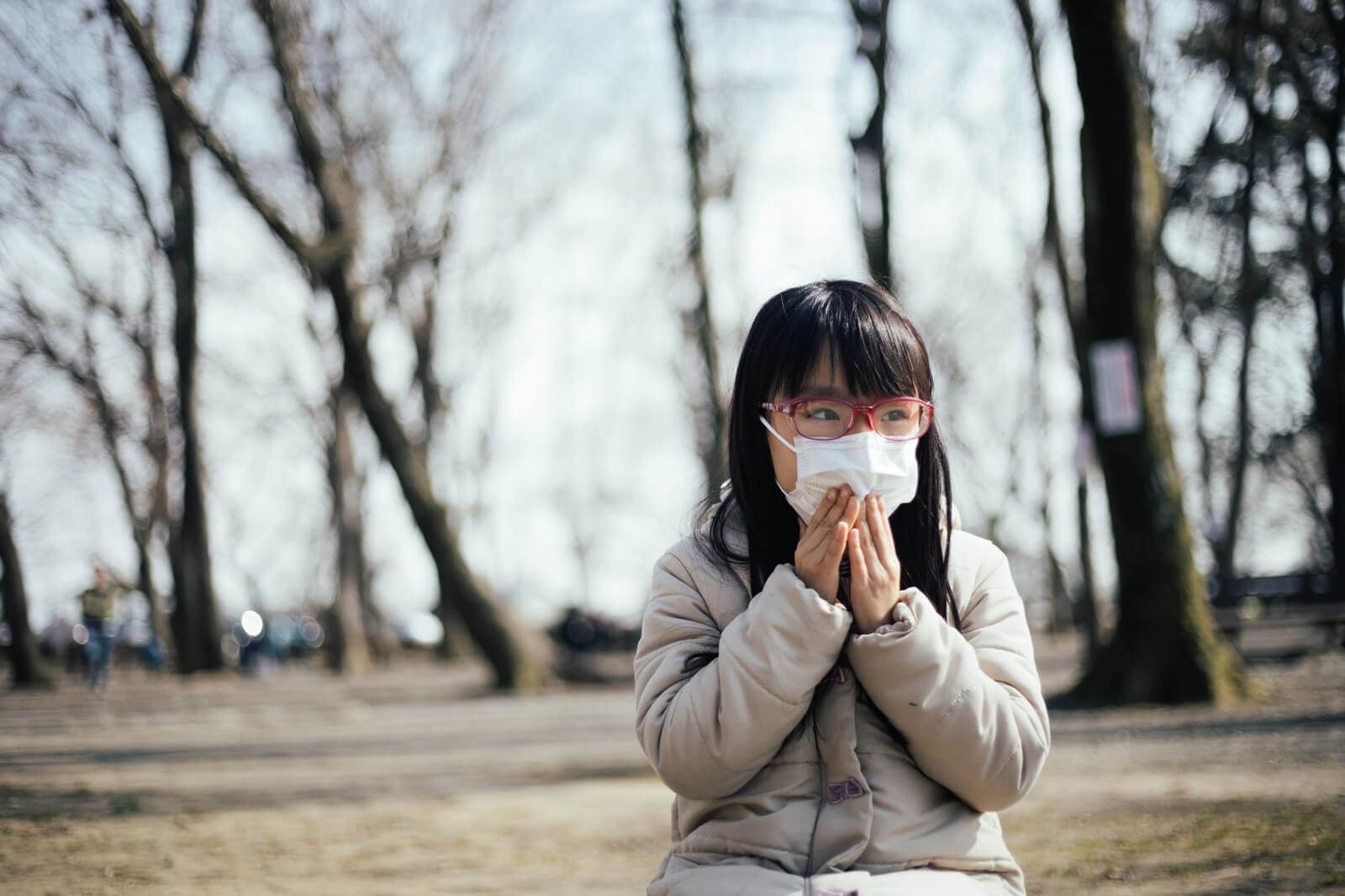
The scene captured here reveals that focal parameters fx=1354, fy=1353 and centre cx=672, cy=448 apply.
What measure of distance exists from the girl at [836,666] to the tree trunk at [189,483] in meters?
22.2

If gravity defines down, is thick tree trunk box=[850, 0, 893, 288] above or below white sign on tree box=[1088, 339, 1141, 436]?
above

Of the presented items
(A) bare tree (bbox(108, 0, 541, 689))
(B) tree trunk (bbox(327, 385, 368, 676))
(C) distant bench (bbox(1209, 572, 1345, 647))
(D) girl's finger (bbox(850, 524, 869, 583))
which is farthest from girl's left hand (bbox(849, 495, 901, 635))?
(B) tree trunk (bbox(327, 385, 368, 676))

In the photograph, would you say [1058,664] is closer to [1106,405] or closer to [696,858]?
[1106,405]

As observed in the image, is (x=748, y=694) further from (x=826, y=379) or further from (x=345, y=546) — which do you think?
(x=345, y=546)

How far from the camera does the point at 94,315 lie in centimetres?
2544

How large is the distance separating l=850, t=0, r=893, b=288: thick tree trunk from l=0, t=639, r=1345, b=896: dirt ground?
17.1ft

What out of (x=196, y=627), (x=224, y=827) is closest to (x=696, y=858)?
(x=224, y=827)

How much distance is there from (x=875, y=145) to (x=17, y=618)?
17.2m

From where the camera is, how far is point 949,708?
90.0 inches

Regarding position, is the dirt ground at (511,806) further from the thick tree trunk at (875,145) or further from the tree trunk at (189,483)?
the tree trunk at (189,483)

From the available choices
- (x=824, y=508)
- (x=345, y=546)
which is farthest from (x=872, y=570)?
(x=345, y=546)

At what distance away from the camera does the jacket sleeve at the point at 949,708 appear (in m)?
2.29

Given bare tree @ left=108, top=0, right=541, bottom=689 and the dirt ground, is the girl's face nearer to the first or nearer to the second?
the dirt ground

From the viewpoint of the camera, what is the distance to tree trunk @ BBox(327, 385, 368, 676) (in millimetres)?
26688
